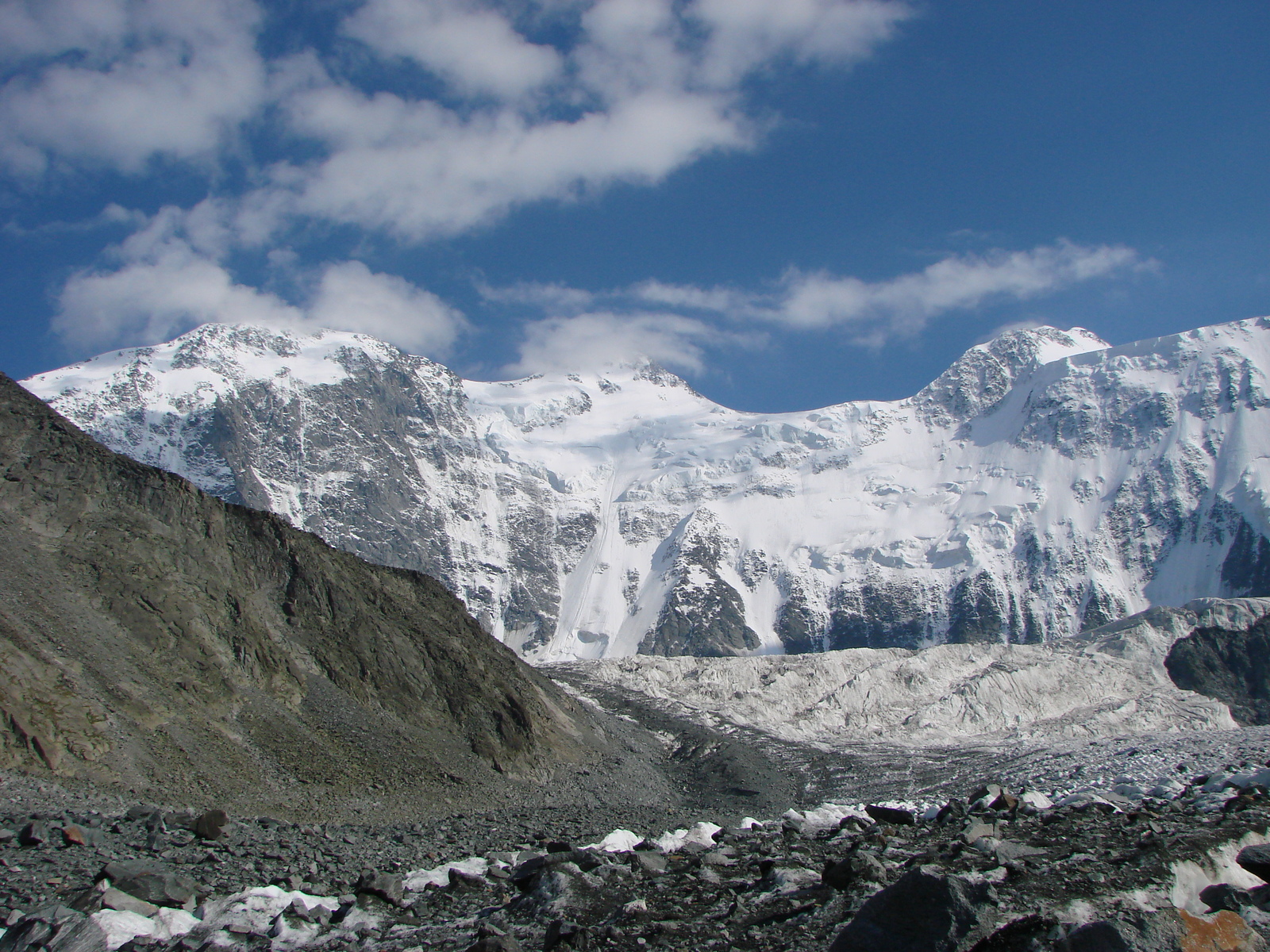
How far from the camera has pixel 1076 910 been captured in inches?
468

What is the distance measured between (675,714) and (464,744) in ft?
128

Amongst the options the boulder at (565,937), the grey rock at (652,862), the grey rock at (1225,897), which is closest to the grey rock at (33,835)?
the grey rock at (652,862)

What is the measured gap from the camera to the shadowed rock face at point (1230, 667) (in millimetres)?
109750

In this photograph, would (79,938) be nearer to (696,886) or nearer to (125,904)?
(125,904)

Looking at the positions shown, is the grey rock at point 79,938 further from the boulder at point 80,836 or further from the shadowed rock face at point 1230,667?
the shadowed rock face at point 1230,667

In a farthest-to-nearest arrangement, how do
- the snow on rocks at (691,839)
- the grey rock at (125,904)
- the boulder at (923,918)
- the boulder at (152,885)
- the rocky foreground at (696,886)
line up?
the snow on rocks at (691,839)
the boulder at (152,885)
the grey rock at (125,904)
the rocky foreground at (696,886)
the boulder at (923,918)

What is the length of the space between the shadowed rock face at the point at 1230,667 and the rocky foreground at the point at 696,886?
333 feet

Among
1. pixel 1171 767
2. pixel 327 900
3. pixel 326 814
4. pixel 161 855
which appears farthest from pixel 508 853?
pixel 1171 767

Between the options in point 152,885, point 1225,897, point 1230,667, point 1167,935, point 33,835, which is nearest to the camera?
point 1167,935

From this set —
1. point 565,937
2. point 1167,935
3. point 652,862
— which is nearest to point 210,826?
point 652,862

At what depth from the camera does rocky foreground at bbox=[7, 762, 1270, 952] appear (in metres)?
10.8

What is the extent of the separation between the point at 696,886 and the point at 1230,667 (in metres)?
127

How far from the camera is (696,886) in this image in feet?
53.1

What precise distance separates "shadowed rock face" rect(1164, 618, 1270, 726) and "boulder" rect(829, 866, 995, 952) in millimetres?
118694
